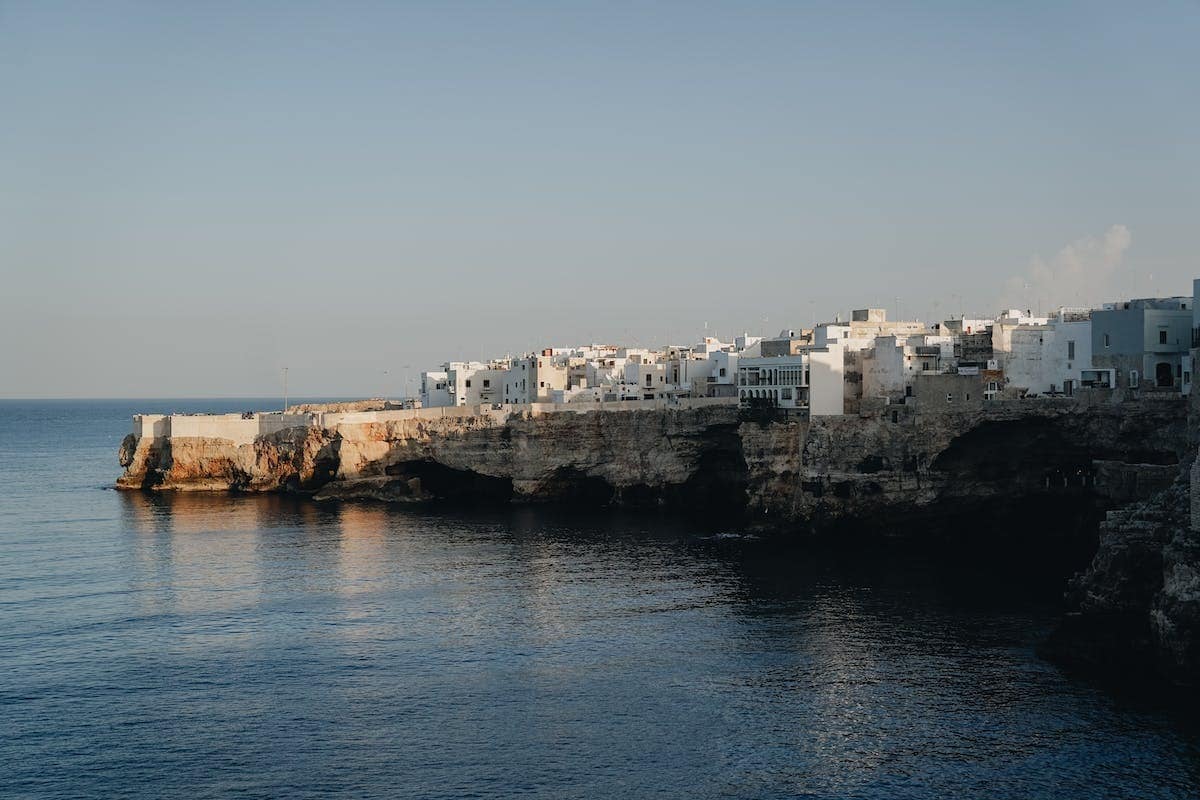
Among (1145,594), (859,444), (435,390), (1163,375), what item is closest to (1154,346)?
(1163,375)

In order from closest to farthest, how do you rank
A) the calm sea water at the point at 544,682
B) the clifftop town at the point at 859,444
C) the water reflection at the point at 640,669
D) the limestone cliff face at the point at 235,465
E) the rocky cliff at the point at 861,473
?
the calm sea water at the point at 544,682
the water reflection at the point at 640,669
the rocky cliff at the point at 861,473
the clifftop town at the point at 859,444
the limestone cliff face at the point at 235,465

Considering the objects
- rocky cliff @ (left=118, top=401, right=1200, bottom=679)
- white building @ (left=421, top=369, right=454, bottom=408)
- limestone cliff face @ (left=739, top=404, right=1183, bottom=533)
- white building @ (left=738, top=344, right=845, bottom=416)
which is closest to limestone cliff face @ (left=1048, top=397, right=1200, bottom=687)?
rocky cliff @ (left=118, top=401, right=1200, bottom=679)

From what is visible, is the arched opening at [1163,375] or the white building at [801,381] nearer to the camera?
the arched opening at [1163,375]

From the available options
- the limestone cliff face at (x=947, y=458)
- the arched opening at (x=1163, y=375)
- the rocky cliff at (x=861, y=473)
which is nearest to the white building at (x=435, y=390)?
the rocky cliff at (x=861, y=473)

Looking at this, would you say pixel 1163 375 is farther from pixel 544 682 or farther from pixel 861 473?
pixel 544 682

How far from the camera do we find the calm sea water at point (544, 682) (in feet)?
124

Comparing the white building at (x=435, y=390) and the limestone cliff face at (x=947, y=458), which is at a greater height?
the white building at (x=435, y=390)

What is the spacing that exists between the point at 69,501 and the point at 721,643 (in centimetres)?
7832

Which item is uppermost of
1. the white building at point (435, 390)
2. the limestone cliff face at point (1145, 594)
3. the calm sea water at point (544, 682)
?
the white building at point (435, 390)

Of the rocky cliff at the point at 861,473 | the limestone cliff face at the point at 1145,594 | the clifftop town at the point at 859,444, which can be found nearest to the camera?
the limestone cliff face at the point at 1145,594

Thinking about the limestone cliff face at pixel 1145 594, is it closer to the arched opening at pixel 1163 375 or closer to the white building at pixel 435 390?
the arched opening at pixel 1163 375

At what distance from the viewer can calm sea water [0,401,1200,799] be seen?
124 ft

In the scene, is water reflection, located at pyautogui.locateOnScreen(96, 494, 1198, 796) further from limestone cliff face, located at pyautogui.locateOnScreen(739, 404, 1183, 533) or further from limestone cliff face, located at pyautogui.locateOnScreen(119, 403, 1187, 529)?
limestone cliff face, located at pyautogui.locateOnScreen(119, 403, 1187, 529)

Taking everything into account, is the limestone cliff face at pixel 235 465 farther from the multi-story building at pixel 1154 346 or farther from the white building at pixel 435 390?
the multi-story building at pixel 1154 346
